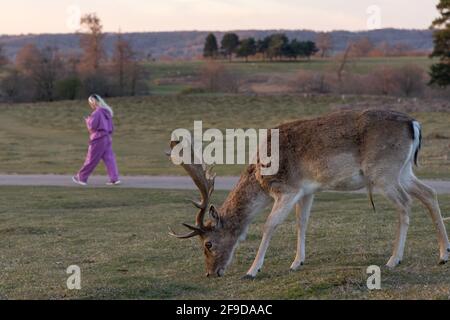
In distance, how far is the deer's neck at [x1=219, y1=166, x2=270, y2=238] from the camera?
10.5 meters

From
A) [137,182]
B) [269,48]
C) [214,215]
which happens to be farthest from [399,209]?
[269,48]

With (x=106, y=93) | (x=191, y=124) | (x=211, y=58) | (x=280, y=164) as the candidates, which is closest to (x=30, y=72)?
(x=106, y=93)

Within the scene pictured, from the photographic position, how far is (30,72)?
258 ft

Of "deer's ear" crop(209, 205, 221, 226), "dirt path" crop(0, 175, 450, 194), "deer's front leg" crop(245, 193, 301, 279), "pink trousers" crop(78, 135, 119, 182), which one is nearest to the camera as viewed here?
"deer's front leg" crop(245, 193, 301, 279)

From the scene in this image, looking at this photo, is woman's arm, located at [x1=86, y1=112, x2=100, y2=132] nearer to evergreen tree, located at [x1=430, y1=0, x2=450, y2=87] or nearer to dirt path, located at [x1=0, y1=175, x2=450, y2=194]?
dirt path, located at [x1=0, y1=175, x2=450, y2=194]

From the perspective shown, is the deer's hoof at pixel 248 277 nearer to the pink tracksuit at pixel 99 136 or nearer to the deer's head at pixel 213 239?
the deer's head at pixel 213 239

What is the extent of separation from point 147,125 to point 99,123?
1149 inches

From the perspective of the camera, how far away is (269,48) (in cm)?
12650

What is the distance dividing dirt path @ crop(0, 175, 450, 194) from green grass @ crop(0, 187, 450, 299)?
314cm

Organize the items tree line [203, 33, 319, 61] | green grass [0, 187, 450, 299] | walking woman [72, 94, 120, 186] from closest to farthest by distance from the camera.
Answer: green grass [0, 187, 450, 299] < walking woman [72, 94, 120, 186] < tree line [203, 33, 319, 61]

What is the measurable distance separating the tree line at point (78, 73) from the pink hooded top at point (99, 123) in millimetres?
51396

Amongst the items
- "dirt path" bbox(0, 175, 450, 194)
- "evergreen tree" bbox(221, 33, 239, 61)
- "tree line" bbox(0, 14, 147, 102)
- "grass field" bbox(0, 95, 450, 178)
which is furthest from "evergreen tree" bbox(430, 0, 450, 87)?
"evergreen tree" bbox(221, 33, 239, 61)

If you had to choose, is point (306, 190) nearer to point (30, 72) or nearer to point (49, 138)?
point (49, 138)
